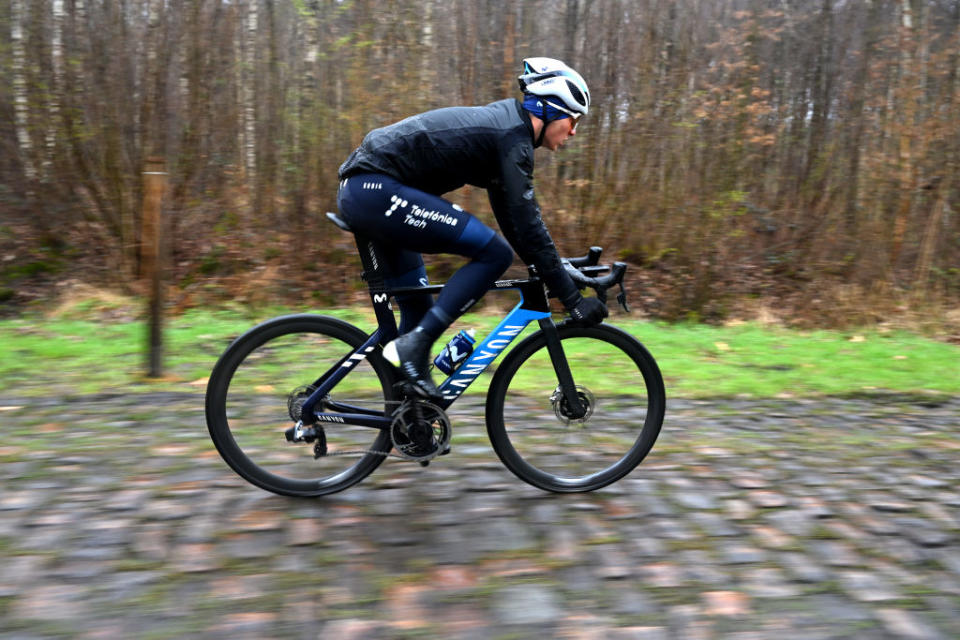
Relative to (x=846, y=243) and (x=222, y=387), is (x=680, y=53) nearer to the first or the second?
(x=846, y=243)

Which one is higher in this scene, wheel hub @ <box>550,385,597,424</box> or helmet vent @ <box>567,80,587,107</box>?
helmet vent @ <box>567,80,587,107</box>

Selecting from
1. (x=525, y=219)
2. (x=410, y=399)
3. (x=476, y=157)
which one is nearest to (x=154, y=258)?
(x=410, y=399)

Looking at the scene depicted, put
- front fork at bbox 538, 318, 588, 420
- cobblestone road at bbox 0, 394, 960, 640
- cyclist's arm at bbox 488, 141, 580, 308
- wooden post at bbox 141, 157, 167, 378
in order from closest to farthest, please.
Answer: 1. cobblestone road at bbox 0, 394, 960, 640
2. cyclist's arm at bbox 488, 141, 580, 308
3. front fork at bbox 538, 318, 588, 420
4. wooden post at bbox 141, 157, 167, 378

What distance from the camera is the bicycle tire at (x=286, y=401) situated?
3773 mm

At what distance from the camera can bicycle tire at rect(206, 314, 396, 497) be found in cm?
377

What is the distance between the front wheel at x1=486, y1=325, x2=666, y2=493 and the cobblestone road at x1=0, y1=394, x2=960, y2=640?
5.9 inches

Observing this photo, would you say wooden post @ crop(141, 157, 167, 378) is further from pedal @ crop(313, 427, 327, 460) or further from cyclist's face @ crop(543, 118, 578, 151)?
cyclist's face @ crop(543, 118, 578, 151)

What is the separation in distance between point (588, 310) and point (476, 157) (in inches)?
35.4

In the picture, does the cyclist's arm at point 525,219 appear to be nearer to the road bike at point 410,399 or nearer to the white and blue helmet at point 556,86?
the road bike at point 410,399

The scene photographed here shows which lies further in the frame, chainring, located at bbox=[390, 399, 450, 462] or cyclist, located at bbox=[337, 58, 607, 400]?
chainring, located at bbox=[390, 399, 450, 462]

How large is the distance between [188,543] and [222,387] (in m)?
0.71

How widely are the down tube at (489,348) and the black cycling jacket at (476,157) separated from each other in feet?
0.99

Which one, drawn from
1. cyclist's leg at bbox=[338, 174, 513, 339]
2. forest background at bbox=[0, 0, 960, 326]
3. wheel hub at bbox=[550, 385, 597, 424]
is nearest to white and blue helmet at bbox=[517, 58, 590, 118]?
cyclist's leg at bbox=[338, 174, 513, 339]

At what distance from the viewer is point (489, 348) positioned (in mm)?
4039
